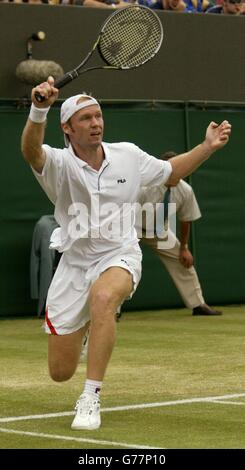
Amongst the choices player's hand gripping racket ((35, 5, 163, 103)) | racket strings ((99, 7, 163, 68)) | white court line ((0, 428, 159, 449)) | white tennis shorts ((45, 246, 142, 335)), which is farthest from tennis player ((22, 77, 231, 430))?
racket strings ((99, 7, 163, 68))

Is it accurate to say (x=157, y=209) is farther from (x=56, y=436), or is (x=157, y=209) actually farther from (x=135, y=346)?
(x=56, y=436)

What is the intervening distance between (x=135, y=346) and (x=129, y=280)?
4529 millimetres

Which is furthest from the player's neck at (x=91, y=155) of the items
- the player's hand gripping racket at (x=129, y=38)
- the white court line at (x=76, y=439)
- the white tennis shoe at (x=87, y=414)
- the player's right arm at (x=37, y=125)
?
the white court line at (x=76, y=439)

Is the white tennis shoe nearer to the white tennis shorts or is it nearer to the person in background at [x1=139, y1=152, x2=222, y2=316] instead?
the white tennis shorts

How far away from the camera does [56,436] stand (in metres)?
6.84

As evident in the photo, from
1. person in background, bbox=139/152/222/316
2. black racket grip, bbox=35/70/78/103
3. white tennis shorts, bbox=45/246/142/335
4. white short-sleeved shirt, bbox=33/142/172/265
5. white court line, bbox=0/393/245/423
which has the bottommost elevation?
person in background, bbox=139/152/222/316

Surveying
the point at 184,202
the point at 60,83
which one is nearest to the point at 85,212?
the point at 60,83

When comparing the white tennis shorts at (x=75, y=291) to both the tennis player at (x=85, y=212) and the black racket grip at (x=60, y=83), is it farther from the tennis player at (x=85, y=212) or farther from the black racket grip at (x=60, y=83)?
the black racket grip at (x=60, y=83)

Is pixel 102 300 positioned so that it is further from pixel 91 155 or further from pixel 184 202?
pixel 184 202

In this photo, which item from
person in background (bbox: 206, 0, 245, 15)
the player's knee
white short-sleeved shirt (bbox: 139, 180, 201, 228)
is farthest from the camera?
person in background (bbox: 206, 0, 245, 15)

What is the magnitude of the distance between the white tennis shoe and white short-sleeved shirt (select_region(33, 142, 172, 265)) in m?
0.90

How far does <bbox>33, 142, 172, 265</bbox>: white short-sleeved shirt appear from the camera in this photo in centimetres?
750
